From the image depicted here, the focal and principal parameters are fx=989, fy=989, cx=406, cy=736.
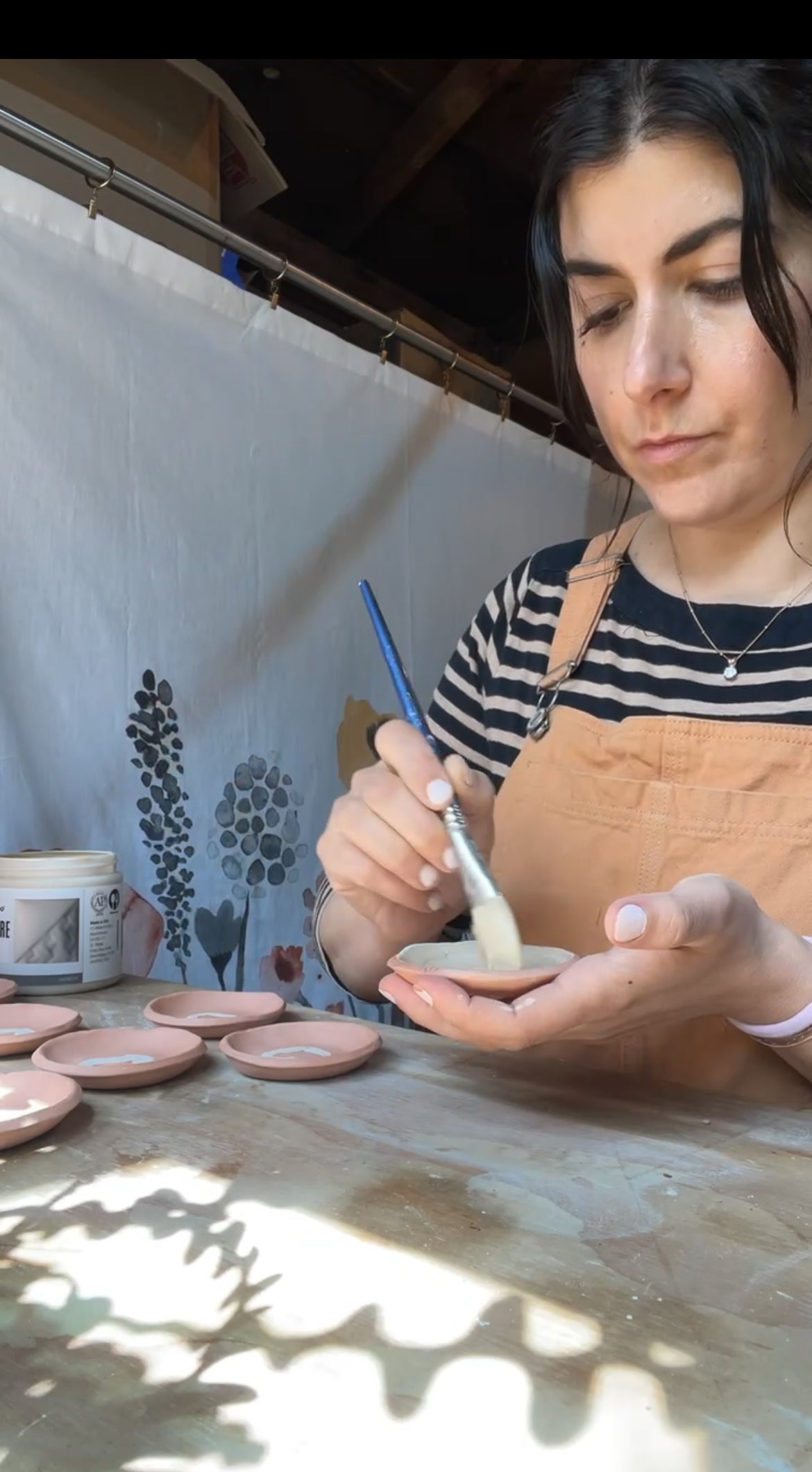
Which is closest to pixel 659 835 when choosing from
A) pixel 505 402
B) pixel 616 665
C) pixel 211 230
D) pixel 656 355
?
pixel 616 665

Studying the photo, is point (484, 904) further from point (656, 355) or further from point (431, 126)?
point (431, 126)

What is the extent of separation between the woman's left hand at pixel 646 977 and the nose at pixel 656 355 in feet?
1.51

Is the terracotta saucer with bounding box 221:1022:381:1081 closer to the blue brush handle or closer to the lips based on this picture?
the blue brush handle

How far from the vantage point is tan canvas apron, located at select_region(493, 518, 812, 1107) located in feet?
2.81

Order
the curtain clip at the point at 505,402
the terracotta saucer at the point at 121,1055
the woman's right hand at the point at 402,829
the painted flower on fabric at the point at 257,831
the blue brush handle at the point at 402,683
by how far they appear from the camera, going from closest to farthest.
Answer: the terracotta saucer at the point at 121,1055 → the woman's right hand at the point at 402,829 → the blue brush handle at the point at 402,683 → the painted flower on fabric at the point at 257,831 → the curtain clip at the point at 505,402

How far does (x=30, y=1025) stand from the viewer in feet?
2.79

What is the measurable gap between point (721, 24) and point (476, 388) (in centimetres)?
118

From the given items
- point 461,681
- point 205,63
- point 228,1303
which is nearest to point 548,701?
point 461,681

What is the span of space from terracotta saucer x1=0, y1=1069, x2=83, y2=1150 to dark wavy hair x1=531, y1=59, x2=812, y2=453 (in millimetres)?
809

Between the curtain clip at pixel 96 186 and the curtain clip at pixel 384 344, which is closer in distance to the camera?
the curtain clip at pixel 96 186

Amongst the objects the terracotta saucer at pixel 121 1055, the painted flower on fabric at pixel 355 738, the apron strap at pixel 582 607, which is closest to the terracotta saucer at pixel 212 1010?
the terracotta saucer at pixel 121 1055

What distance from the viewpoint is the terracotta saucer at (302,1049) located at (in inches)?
28.2

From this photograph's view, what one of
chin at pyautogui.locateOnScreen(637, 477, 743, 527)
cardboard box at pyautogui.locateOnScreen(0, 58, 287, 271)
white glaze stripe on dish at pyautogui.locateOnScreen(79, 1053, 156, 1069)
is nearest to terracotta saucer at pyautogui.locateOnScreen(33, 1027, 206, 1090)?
white glaze stripe on dish at pyautogui.locateOnScreen(79, 1053, 156, 1069)

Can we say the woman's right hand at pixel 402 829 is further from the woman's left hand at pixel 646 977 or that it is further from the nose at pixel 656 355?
the nose at pixel 656 355
